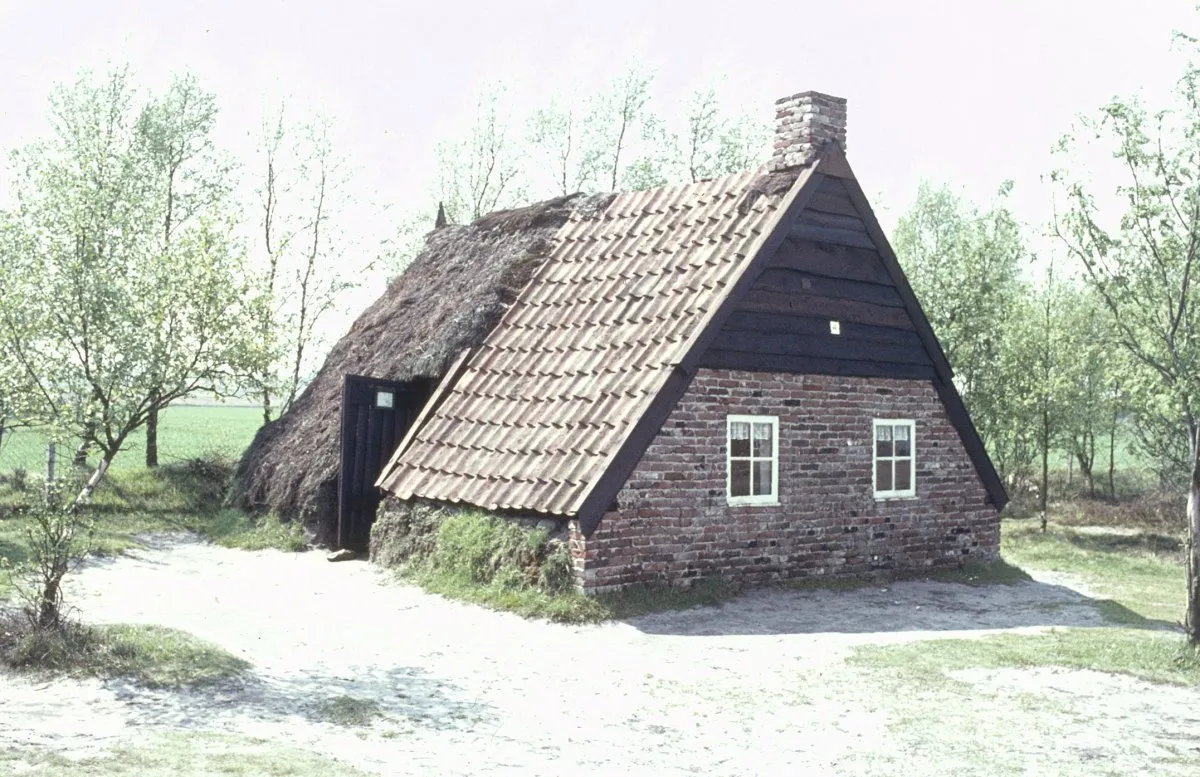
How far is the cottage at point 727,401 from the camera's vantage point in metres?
13.6

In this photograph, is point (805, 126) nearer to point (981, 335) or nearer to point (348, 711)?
point (348, 711)

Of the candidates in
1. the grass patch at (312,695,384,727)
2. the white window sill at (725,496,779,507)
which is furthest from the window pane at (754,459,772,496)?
the grass patch at (312,695,384,727)

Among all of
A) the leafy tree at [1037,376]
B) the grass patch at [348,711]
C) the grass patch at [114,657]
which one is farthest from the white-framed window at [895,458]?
the leafy tree at [1037,376]

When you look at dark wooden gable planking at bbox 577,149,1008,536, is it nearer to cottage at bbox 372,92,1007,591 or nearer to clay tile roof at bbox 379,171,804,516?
cottage at bbox 372,92,1007,591

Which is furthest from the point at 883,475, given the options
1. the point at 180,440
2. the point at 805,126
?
the point at 180,440

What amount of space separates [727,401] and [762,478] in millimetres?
1270

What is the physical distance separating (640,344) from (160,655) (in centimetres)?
704

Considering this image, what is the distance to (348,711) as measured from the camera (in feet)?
28.6

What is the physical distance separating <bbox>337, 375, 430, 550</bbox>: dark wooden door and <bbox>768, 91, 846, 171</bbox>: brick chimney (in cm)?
669

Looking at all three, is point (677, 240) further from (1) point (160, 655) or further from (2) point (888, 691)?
(1) point (160, 655)

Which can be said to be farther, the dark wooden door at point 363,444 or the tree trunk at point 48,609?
the dark wooden door at point 363,444

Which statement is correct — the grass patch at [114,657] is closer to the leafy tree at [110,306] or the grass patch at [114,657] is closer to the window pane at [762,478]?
the window pane at [762,478]

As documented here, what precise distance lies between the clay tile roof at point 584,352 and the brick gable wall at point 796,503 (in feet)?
2.27

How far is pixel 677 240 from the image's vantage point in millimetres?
15992
